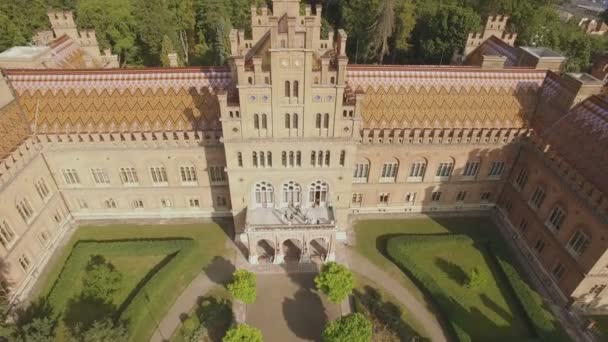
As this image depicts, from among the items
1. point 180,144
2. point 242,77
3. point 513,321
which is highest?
point 242,77

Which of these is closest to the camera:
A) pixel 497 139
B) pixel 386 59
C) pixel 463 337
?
pixel 463 337

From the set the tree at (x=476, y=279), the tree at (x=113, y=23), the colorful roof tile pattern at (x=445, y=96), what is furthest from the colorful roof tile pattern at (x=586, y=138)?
the tree at (x=113, y=23)

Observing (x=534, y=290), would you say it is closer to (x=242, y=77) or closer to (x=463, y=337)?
(x=463, y=337)

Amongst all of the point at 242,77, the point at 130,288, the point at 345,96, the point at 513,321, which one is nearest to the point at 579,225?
the point at 513,321

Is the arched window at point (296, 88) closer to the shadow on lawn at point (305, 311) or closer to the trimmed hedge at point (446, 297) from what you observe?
the shadow on lawn at point (305, 311)

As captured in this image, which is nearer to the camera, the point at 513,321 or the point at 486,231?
the point at 513,321

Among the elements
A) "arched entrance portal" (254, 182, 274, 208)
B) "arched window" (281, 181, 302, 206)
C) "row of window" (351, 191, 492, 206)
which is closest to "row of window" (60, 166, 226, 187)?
"arched entrance portal" (254, 182, 274, 208)
